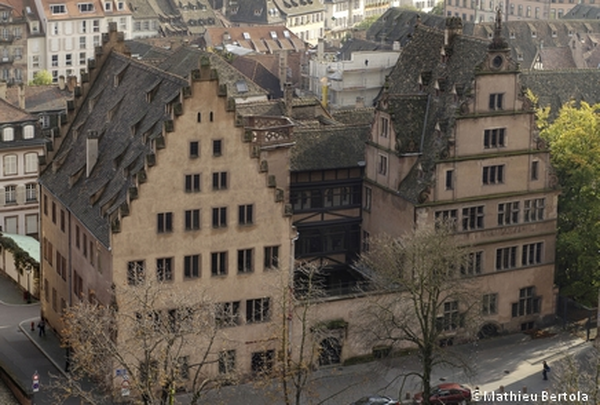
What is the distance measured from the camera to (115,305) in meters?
108

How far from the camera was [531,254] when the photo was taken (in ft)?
417

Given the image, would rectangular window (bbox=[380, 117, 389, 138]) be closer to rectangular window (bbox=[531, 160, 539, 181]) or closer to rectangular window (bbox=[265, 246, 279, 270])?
rectangular window (bbox=[531, 160, 539, 181])

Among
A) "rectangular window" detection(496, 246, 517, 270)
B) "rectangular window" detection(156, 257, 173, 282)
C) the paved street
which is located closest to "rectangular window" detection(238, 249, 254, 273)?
"rectangular window" detection(156, 257, 173, 282)

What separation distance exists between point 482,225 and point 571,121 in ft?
53.1

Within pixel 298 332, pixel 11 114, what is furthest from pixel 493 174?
pixel 11 114

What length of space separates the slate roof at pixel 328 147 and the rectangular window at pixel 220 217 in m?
14.5

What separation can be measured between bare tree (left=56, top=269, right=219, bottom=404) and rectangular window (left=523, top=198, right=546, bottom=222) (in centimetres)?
3119

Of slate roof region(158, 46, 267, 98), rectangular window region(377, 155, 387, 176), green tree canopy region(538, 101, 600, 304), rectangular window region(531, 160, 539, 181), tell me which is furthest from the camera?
slate roof region(158, 46, 267, 98)

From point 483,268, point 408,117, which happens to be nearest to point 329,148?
point 408,117

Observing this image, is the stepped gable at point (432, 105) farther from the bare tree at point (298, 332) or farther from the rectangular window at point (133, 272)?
the rectangular window at point (133, 272)

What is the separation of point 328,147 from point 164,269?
23740 mm

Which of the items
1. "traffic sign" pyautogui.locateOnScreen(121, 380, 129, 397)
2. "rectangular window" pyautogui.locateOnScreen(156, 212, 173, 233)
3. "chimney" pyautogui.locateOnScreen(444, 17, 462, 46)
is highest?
"chimney" pyautogui.locateOnScreen(444, 17, 462, 46)

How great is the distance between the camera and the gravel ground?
340 ft

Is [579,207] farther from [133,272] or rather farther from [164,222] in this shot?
[133,272]
